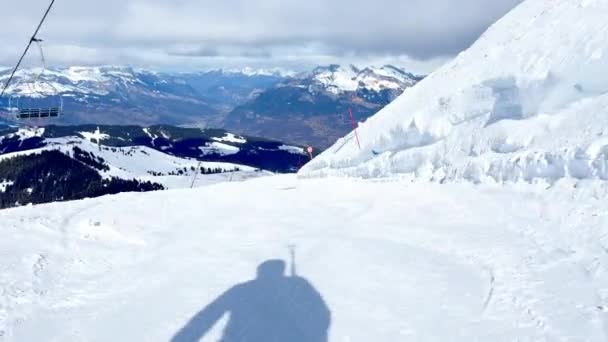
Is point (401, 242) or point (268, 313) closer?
point (268, 313)

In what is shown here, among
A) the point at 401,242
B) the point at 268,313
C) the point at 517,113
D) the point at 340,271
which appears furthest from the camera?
the point at 517,113

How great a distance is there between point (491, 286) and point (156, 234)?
12.8 meters

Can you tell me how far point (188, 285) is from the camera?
12.8 m

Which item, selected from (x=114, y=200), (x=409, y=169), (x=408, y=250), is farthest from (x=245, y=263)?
(x=114, y=200)

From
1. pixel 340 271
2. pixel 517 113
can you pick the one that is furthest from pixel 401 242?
pixel 517 113

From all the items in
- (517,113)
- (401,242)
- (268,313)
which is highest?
(517,113)

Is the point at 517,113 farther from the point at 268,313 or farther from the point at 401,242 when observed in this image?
the point at 268,313

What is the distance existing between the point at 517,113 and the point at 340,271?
1260 centimetres

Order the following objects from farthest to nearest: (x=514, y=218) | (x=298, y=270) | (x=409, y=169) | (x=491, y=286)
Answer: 1. (x=409, y=169)
2. (x=514, y=218)
3. (x=298, y=270)
4. (x=491, y=286)

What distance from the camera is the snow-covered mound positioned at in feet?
53.1

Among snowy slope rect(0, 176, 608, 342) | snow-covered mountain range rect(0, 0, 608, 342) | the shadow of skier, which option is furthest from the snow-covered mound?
Answer: the shadow of skier

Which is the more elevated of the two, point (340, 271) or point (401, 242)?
point (401, 242)

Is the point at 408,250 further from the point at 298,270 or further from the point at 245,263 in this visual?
the point at 245,263

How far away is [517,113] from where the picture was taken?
827 inches
